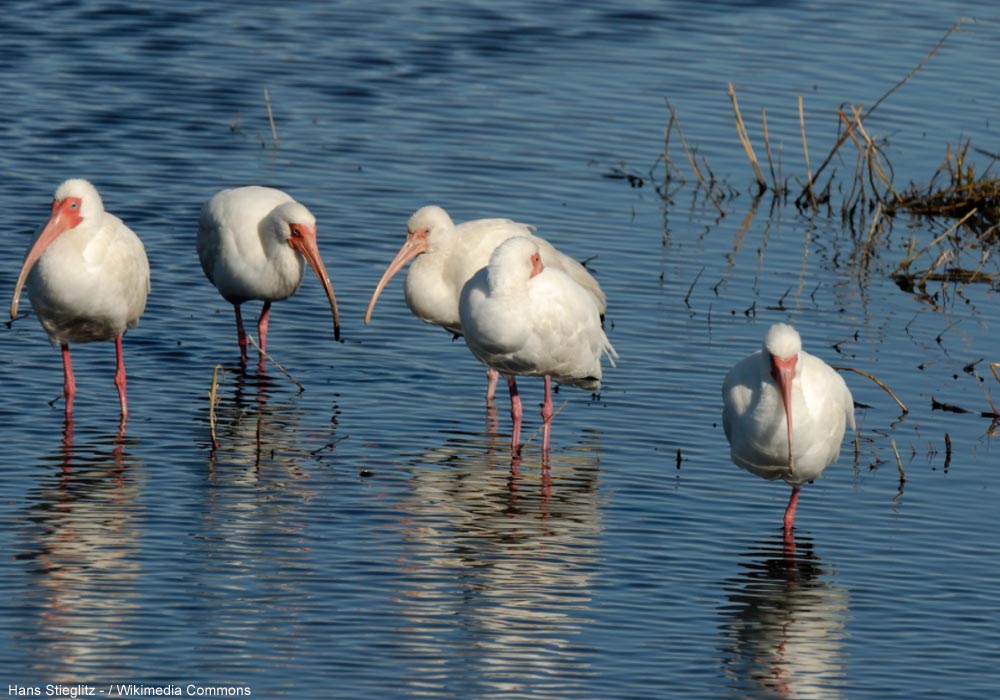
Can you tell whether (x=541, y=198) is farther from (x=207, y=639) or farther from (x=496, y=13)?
(x=207, y=639)

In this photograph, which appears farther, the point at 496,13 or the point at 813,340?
the point at 496,13

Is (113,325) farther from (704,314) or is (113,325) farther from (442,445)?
(704,314)

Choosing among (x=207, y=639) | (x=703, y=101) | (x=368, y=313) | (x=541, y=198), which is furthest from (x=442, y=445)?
(x=703, y=101)

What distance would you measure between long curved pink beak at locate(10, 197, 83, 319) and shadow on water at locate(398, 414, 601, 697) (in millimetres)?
2535

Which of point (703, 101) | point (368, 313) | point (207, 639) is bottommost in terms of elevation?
point (207, 639)

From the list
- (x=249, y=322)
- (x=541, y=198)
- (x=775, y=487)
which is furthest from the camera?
(x=541, y=198)

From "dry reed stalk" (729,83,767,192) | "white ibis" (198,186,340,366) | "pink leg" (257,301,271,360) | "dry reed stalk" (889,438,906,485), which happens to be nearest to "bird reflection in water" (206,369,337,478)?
"pink leg" (257,301,271,360)

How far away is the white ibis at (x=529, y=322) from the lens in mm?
10586

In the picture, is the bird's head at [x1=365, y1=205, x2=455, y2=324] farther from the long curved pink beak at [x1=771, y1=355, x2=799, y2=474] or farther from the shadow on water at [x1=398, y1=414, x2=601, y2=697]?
the long curved pink beak at [x1=771, y1=355, x2=799, y2=474]

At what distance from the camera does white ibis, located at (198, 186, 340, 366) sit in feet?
41.4

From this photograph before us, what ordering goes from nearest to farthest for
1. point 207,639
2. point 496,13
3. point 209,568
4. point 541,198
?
point 207,639 → point 209,568 → point 541,198 → point 496,13

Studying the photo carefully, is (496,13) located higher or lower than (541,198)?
higher

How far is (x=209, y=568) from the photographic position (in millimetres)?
8844

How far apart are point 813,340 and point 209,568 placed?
5601 millimetres
